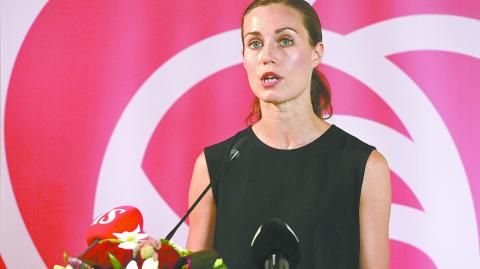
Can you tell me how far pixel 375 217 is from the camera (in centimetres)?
187

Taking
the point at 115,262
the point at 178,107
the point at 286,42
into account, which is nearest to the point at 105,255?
the point at 115,262

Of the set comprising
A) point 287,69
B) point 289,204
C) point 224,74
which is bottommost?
point 289,204

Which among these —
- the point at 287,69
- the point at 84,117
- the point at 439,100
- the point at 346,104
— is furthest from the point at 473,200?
the point at 84,117

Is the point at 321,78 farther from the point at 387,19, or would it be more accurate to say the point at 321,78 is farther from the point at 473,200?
the point at 473,200

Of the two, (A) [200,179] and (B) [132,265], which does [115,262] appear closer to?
(B) [132,265]

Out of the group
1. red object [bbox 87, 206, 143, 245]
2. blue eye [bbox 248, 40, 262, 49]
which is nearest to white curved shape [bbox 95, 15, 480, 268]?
blue eye [bbox 248, 40, 262, 49]

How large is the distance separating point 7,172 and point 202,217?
3.13 feet

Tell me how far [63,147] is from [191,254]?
1.56m

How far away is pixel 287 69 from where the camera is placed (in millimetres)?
1891

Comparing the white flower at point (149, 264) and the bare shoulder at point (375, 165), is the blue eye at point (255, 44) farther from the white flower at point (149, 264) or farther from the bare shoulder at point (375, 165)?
the white flower at point (149, 264)

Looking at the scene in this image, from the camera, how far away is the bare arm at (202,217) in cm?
198

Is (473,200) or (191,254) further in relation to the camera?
(473,200)

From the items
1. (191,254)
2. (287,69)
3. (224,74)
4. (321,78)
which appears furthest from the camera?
(224,74)

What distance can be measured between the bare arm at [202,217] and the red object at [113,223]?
570mm
